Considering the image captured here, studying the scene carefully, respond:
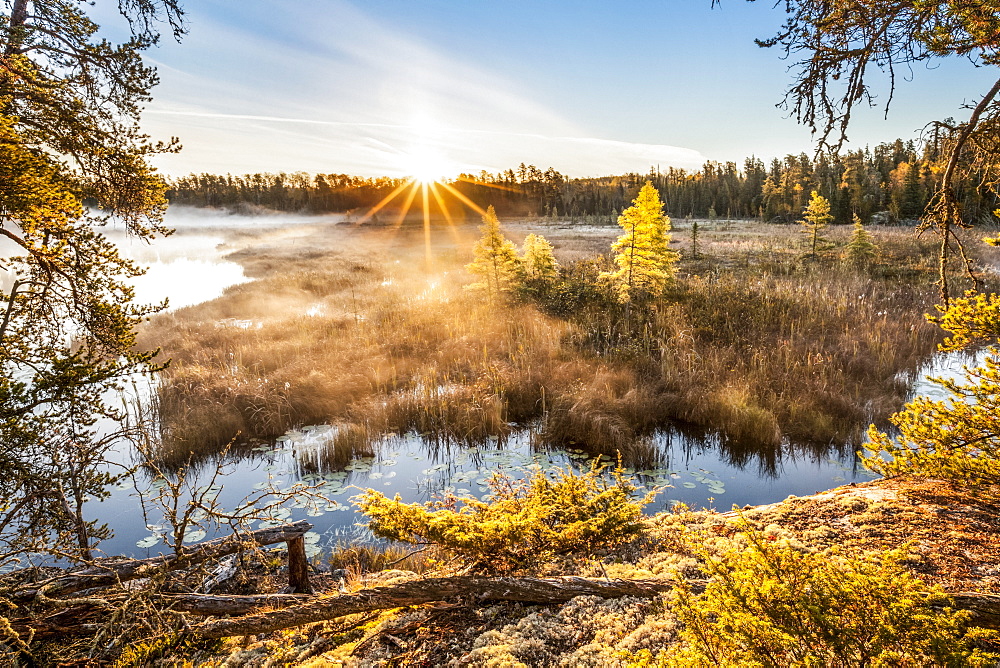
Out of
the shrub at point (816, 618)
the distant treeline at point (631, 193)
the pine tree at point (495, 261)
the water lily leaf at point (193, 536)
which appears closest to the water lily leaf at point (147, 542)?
the water lily leaf at point (193, 536)

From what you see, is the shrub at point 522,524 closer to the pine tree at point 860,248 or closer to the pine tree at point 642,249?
the pine tree at point 642,249

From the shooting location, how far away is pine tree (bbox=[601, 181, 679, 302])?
14195 millimetres

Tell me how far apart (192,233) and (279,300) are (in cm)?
6278

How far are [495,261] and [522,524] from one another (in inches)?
561

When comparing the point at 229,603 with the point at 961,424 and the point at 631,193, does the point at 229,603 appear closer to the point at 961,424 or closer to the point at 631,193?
the point at 961,424

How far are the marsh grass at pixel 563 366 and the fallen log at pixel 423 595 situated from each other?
5.16 m

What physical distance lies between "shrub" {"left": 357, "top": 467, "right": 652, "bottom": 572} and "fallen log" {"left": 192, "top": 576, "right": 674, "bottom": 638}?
288 millimetres

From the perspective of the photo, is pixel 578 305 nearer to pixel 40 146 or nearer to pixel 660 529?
pixel 660 529

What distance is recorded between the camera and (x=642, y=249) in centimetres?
1462

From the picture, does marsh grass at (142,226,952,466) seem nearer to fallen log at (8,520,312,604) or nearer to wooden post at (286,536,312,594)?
wooden post at (286,536,312,594)

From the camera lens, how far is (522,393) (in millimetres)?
9648

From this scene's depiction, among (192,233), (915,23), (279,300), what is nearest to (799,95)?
(915,23)

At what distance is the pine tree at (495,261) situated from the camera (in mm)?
16484

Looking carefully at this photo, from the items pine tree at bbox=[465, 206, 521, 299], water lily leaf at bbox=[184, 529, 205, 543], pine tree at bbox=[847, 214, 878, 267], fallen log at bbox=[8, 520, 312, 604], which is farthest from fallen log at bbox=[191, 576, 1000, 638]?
pine tree at bbox=[847, 214, 878, 267]
